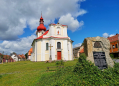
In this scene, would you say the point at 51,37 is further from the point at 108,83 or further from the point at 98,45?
the point at 108,83

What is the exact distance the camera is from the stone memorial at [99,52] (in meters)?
7.49

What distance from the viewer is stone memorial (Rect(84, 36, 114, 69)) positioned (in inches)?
295

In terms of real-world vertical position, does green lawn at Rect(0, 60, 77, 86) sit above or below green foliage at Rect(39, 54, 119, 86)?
below

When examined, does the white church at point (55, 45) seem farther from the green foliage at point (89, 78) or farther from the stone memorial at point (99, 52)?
the green foliage at point (89, 78)

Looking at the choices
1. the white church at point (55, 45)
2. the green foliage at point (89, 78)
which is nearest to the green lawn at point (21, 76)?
the green foliage at point (89, 78)

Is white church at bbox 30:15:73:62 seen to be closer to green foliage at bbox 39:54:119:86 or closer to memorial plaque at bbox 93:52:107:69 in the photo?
memorial plaque at bbox 93:52:107:69

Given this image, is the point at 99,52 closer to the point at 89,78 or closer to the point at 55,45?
the point at 89,78

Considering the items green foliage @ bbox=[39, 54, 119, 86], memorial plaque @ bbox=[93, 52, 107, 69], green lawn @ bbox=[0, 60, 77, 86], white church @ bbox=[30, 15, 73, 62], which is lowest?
green lawn @ bbox=[0, 60, 77, 86]

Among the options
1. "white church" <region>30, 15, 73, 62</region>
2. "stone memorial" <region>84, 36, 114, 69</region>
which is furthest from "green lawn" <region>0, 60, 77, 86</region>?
"white church" <region>30, 15, 73, 62</region>

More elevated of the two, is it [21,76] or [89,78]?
[89,78]

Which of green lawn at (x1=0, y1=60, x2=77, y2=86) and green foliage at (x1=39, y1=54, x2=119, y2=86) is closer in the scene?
green foliage at (x1=39, y1=54, x2=119, y2=86)

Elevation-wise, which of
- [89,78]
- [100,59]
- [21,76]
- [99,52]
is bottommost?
[21,76]

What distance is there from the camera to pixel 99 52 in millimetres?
7746

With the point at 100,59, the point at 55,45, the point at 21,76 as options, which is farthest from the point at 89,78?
the point at 55,45
